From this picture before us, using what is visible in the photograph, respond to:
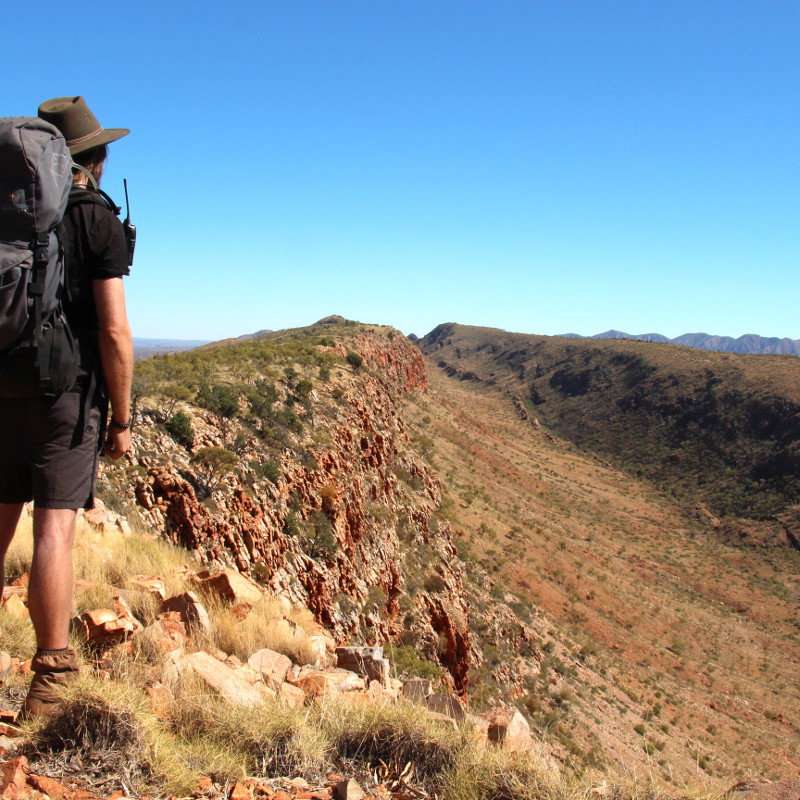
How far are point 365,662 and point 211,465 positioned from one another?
6.51 m

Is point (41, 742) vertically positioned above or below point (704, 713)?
above

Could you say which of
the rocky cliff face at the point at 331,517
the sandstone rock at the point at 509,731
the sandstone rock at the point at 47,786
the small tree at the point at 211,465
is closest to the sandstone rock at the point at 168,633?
the sandstone rock at the point at 47,786

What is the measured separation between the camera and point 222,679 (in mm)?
3227

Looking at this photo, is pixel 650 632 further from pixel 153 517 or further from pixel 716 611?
pixel 153 517

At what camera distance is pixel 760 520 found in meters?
45.7

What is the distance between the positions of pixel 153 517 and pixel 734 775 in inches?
711

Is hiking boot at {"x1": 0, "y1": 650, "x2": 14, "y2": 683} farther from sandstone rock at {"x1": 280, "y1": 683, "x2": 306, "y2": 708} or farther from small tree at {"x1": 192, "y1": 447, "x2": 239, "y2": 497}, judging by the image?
small tree at {"x1": 192, "y1": 447, "x2": 239, "y2": 497}

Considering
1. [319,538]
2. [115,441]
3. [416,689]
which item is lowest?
[319,538]

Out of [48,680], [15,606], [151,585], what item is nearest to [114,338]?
[48,680]

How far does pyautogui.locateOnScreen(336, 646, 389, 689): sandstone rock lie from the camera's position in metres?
4.61

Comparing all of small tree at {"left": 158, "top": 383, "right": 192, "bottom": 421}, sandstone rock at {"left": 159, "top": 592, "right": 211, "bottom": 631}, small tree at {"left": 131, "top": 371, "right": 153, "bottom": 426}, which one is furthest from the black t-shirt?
small tree at {"left": 158, "top": 383, "right": 192, "bottom": 421}

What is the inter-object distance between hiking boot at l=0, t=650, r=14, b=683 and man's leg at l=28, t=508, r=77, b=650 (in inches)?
29.1

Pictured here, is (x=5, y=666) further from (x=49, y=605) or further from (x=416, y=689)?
(x=416, y=689)

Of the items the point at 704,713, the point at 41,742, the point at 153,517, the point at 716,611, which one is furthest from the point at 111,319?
the point at 716,611
